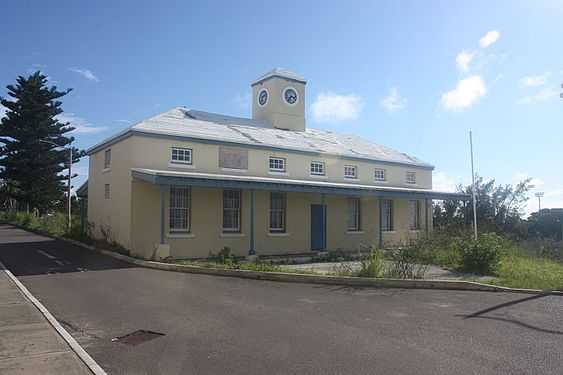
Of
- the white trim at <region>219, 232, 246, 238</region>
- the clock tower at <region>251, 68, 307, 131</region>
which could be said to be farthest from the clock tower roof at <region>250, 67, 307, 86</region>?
the white trim at <region>219, 232, 246, 238</region>

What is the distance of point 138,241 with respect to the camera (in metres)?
17.3

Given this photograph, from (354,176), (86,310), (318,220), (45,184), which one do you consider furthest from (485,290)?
(45,184)

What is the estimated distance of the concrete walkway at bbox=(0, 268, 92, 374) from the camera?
5.44 m

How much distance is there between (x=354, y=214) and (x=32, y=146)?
32056mm

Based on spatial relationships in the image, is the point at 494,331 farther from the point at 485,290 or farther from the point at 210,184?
the point at 210,184

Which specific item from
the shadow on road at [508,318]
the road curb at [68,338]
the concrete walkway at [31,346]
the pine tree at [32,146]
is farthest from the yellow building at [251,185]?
the pine tree at [32,146]

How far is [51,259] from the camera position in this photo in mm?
16781

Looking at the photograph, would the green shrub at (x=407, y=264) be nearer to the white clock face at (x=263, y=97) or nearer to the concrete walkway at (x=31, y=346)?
the concrete walkway at (x=31, y=346)

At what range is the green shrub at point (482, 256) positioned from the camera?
13156mm

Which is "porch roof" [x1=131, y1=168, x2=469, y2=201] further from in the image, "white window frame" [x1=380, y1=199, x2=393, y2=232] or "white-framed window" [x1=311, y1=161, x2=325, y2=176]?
"white-framed window" [x1=311, y1=161, x2=325, y2=176]

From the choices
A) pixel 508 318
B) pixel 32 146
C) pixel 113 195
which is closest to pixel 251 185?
pixel 113 195

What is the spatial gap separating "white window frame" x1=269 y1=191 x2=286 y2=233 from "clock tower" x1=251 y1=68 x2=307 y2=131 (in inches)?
243

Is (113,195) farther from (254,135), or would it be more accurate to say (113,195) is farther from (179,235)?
(254,135)

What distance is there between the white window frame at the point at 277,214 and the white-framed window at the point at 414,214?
29.0 feet
